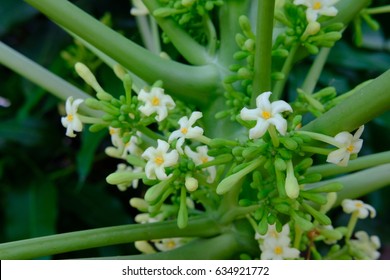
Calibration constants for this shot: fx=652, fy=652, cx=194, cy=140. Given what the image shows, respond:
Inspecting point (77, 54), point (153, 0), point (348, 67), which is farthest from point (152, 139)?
point (348, 67)

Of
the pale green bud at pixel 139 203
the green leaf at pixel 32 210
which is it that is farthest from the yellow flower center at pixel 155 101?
the green leaf at pixel 32 210

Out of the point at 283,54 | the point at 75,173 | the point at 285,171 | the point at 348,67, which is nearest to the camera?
the point at 285,171

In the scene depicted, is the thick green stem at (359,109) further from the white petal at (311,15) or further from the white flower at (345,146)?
the white petal at (311,15)

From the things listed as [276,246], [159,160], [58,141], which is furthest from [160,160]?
[58,141]

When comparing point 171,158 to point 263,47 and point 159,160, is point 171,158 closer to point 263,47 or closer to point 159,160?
point 159,160

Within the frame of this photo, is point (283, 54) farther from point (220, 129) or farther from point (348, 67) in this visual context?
point (348, 67)

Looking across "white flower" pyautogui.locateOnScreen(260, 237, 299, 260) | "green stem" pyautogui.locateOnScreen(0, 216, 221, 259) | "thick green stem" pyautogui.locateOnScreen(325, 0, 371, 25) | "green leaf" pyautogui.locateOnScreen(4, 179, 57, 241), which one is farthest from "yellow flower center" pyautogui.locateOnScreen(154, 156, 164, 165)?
"green leaf" pyautogui.locateOnScreen(4, 179, 57, 241)
